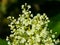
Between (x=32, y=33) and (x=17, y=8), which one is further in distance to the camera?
(x=17, y=8)

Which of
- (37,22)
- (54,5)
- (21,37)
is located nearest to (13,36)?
(21,37)

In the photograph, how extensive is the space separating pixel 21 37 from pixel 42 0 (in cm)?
498

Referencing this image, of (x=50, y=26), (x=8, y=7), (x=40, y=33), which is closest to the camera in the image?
(x=40, y=33)

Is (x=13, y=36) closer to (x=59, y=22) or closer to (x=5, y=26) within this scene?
(x=59, y=22)

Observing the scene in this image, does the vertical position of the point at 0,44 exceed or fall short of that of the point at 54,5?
it falls short

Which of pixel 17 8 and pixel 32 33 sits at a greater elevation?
pixel 17 8

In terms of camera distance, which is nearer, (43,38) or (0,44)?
(43,38)

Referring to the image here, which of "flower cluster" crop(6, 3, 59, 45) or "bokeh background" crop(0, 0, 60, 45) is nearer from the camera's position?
"flower cluster" crop(6, 3, 59, 45)

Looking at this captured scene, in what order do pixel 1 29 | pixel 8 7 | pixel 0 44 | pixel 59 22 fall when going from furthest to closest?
pixel 8 7 → pixel 1 29 → pixel 59 22 → pixel 0 44

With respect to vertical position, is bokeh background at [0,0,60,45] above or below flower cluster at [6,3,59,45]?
above

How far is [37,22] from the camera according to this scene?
287 cm

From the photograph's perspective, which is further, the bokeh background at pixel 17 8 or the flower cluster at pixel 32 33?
the bokeh background at pixel 17 8

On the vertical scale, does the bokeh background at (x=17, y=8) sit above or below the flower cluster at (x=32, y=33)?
above

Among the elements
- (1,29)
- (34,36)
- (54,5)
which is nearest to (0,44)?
(34,36)
